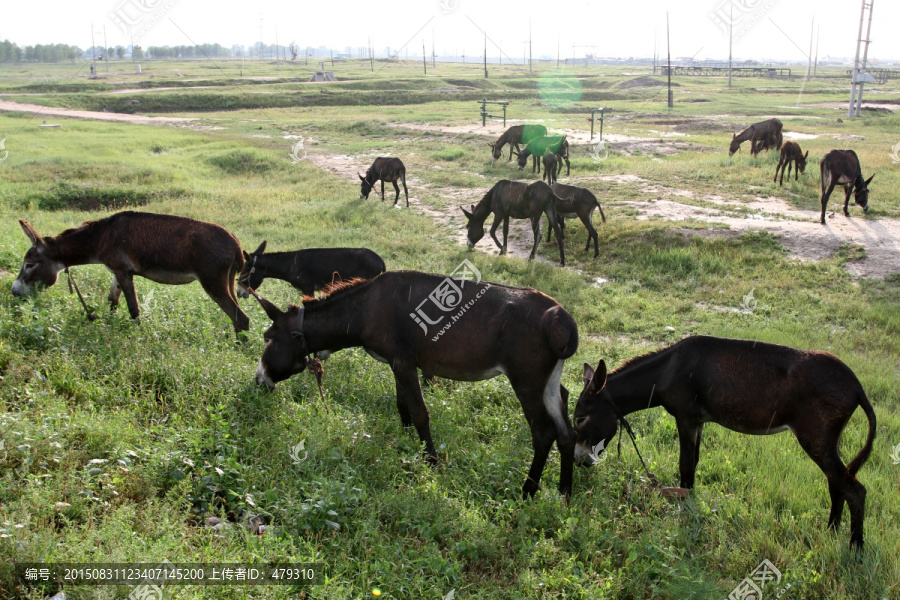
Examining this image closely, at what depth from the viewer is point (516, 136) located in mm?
27078

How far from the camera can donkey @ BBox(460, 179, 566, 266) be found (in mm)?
14141

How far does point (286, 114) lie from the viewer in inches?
1806

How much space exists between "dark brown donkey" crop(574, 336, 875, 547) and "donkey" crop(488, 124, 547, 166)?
21.0 metres

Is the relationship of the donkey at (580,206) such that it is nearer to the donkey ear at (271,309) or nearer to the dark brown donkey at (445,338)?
the dark brown donkey at (445,338)

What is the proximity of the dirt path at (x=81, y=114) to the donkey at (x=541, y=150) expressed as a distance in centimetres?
2718

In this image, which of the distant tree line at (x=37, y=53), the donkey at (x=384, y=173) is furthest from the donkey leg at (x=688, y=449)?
the distant tree line at (x=37, y=53)

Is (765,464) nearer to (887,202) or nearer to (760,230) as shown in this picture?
(760,230)

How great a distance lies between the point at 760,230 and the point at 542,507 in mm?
11278

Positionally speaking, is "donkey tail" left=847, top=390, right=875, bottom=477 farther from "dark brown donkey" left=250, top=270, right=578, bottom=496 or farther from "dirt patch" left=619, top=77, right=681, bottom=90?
"dirt patch" left=619, top=77, right=681, bottom=90

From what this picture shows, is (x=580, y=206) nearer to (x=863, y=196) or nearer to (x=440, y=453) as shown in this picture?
(x=863, y=196)

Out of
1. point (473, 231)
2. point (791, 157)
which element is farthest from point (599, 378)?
point (791, 157)

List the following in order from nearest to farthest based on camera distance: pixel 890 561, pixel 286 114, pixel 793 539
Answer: pixel 890 561
pixel 793 539
pixel 286 114

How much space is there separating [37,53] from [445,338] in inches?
6802

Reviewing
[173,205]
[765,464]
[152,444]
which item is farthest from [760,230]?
[173,205]
